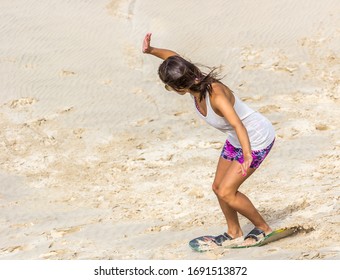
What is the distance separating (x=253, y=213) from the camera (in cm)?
671

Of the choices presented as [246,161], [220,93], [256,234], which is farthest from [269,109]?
[246,161]

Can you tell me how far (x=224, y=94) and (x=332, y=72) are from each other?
709 centimetres

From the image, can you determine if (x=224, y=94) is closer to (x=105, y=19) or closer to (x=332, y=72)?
(x=332, y=72)

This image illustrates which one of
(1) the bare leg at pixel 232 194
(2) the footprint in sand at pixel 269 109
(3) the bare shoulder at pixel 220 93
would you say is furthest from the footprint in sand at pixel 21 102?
(3) the bare shoulder at pixel 220 93

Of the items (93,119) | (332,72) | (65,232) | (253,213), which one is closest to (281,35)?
(332,72)

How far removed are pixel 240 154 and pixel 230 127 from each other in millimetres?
294

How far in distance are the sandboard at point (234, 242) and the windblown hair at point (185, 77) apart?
1277mm

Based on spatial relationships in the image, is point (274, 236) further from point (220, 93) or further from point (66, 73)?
point (66, 73)

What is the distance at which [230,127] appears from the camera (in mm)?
6375

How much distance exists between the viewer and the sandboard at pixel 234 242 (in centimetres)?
679

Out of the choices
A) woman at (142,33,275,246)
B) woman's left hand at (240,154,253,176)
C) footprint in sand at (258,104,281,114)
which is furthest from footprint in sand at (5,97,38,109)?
woman's left hand at (240,154,253,176)

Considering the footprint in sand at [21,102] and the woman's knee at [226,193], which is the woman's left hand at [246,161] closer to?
the woman's knee at [226,193]

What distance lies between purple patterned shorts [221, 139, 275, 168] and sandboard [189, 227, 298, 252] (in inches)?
25.0

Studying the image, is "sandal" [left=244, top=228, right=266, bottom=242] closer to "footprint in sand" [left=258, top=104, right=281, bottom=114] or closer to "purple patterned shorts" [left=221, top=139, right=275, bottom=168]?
"purple patterned shorts" [left=221, top=139, right=275, bottom=168]
